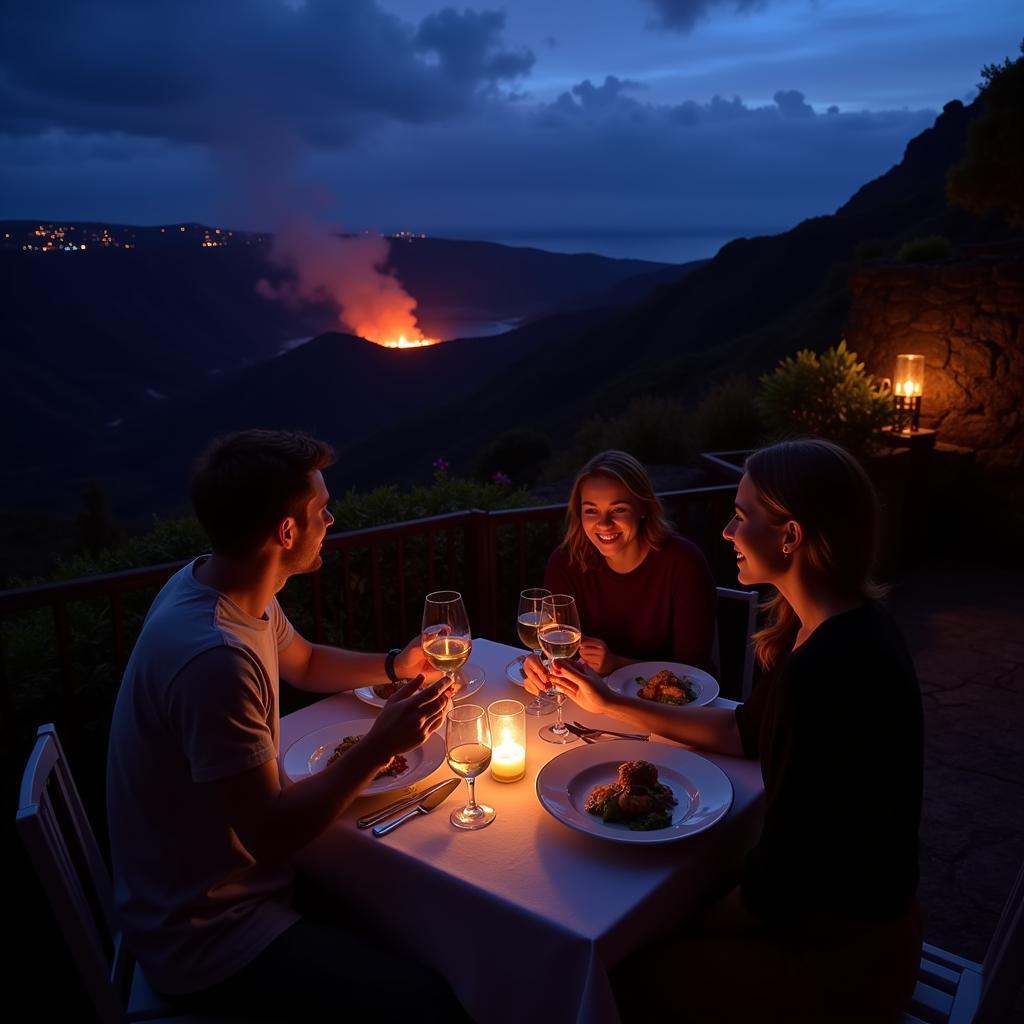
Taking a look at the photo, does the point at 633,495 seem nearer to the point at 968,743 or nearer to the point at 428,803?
the point at 428,803

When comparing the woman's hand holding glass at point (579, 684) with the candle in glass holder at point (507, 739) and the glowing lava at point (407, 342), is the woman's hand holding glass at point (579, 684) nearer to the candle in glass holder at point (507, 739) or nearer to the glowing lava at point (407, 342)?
the candle in glass holder at point (507, 739)

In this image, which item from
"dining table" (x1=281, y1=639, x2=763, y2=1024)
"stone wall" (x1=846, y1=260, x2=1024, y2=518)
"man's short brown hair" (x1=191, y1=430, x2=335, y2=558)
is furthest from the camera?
"stone wall" (x1=846, y1=260, x2=1024, y2=518)

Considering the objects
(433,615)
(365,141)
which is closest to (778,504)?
(433,615)

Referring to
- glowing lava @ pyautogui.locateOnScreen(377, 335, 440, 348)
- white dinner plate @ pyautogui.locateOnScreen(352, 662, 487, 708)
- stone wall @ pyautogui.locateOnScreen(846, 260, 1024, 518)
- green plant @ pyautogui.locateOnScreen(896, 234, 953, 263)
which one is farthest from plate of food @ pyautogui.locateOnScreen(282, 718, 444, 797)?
glowing lava @ pyautogui.locateOnScreen(377, 335, 440, 348)

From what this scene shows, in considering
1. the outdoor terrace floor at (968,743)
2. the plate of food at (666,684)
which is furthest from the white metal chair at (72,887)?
the outdoor terrace floor at (968,743)

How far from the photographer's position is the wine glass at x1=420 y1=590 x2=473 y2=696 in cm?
170

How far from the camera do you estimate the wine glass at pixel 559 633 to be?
1743 millimetres

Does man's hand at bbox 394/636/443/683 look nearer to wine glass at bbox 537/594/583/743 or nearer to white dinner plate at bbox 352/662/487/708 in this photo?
white dinner plate at bbox 352/662/487/708

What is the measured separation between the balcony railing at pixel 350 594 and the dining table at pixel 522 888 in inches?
60.3

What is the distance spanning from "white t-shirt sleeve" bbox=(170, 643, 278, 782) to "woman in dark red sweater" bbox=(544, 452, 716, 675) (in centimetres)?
139

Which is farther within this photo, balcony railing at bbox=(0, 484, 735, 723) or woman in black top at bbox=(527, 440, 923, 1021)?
balcony railing at bbox=(0, 484, 735, 723)

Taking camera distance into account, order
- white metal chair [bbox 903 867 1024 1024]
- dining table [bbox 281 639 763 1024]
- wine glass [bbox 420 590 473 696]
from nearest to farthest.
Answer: dining table [bbox 281 639 763 1024]
white metal chair [bbox 903 867 1024 1024]
wine glass [bbox 420 590 473 696]

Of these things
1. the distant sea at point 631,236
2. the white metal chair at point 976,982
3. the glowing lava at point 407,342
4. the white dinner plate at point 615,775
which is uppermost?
the distant sea at point 631,236

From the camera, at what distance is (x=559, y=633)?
1.75 meters
